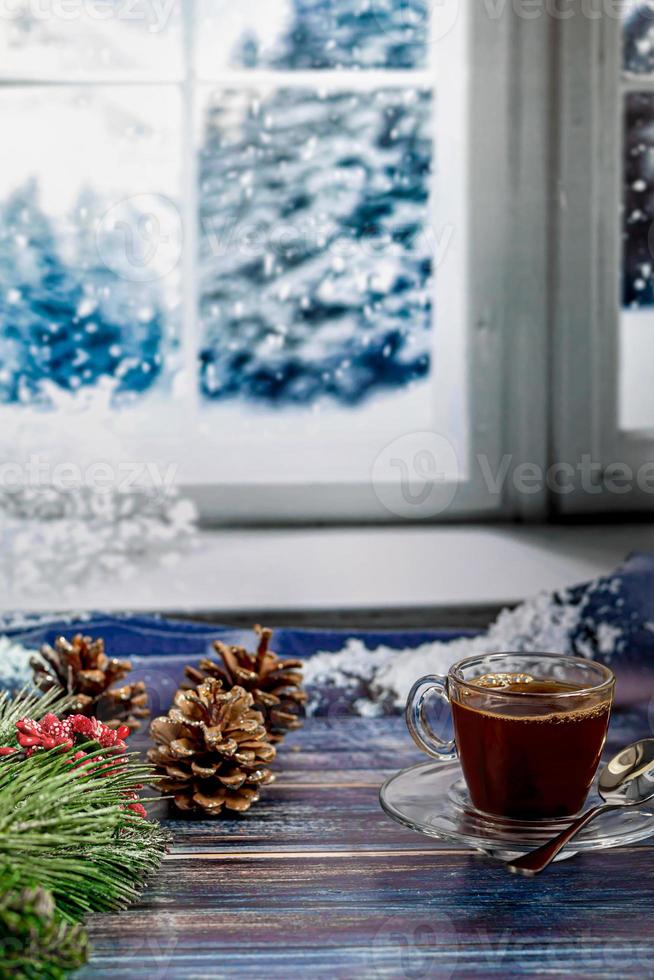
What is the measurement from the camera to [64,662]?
823mm

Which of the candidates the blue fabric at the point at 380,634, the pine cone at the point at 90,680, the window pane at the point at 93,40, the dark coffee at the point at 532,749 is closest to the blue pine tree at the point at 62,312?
the window pane at the point at 93,40

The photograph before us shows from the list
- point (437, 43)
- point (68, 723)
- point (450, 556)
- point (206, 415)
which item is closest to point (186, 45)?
point (437, 43)

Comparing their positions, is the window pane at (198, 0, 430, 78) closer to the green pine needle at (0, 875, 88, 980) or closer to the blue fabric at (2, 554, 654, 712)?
the blue fabric at (2, 554, 654, 712)

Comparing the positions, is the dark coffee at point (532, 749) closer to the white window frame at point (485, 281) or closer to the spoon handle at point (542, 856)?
the spoon handle at point (542, 856)

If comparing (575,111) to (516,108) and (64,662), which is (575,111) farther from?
(64,662)

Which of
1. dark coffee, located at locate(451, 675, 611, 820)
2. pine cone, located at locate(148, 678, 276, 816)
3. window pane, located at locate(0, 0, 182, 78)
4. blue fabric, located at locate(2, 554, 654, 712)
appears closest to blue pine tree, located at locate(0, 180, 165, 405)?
window pane, located at locate(0, 0, 182, 78)

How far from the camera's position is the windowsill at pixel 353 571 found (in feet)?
3.59

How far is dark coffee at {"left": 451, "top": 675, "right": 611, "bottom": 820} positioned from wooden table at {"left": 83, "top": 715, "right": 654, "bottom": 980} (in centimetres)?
4

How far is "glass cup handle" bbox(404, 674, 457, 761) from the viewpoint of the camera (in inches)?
28.3

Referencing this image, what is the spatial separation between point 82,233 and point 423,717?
0.61 metres

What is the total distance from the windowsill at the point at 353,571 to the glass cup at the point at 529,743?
1.33ft

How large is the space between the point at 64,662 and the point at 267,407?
37 cm

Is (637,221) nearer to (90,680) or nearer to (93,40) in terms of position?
(93,40)

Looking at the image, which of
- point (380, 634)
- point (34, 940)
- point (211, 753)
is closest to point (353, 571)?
point (380, 634)
